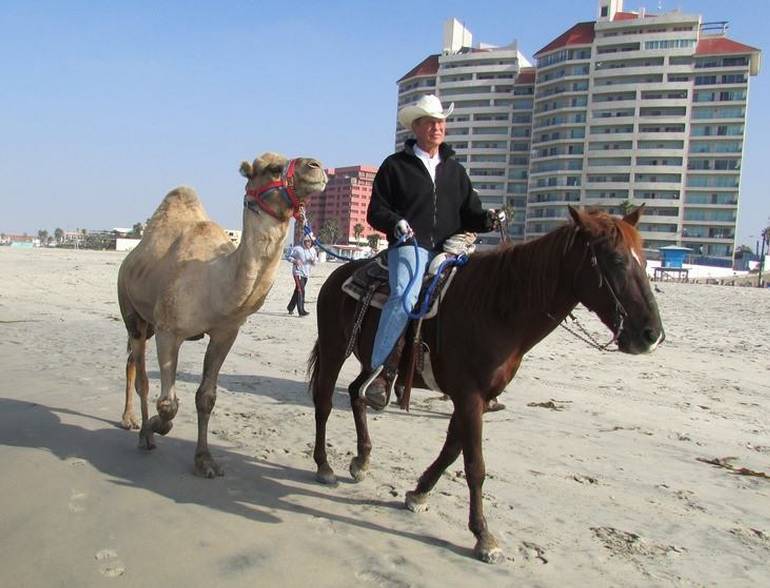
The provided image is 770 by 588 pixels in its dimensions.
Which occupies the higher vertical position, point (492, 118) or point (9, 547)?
point (492, 118)

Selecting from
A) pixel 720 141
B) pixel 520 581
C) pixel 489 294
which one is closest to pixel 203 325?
pixel 489 294

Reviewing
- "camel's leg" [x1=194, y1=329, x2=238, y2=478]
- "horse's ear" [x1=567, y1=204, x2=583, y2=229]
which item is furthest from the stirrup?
"horse's ear" [x1=567, y1=204, x2=583, y2=229]

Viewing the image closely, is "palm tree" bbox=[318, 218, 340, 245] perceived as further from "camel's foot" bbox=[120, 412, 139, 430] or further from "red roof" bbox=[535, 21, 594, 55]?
"camel's foot" bbox=[120, 412, 139, 430]

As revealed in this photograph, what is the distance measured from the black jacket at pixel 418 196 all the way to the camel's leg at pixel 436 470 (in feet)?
4.57

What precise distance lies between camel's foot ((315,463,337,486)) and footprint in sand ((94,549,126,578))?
166 centimetres

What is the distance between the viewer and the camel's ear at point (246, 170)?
14.6 feet

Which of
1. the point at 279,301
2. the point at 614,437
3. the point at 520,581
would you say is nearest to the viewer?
the point at 520,581

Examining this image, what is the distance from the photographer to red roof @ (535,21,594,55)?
97.1m

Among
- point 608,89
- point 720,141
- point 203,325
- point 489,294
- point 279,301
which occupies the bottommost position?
point 279,301

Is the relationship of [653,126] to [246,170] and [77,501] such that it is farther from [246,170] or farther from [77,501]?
[77,501]

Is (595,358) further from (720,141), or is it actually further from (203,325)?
(720,141)

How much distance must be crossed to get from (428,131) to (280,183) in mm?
1164

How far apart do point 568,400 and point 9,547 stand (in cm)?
634

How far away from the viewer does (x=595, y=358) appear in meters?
11.1
